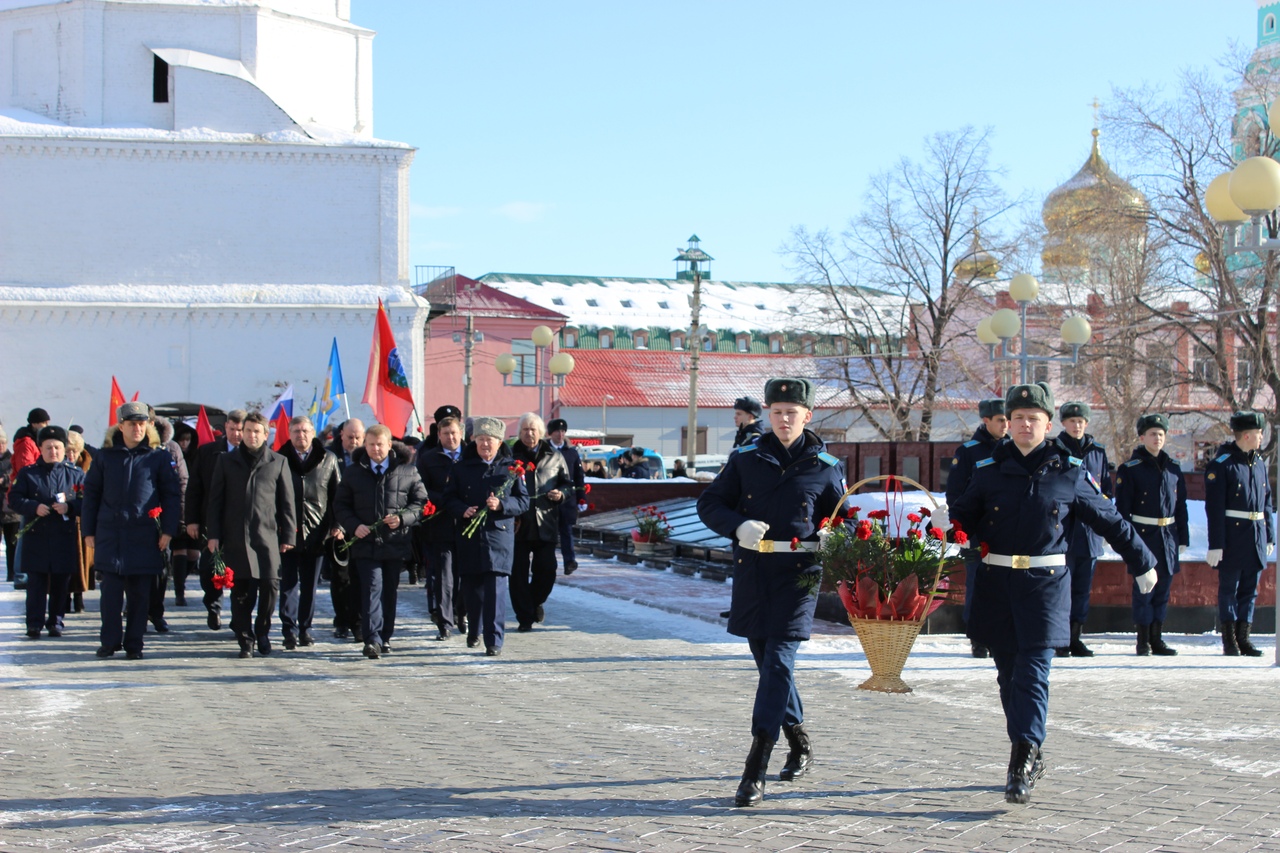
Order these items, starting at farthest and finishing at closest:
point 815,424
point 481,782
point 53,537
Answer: point 815,424 < point 53,537 < point 481,782

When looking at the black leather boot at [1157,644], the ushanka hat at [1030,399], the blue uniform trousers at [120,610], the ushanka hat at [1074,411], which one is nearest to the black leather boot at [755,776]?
the ushanka hat at [1030,399]

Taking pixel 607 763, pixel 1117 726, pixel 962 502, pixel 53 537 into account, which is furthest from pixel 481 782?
pixel 53 537

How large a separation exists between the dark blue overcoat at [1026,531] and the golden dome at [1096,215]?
97.4 ft

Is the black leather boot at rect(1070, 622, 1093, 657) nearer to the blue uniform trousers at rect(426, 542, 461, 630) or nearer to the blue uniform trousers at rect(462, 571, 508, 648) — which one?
the blue uniform trousers at rect(462, 571, 508, 648)

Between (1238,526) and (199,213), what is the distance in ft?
115

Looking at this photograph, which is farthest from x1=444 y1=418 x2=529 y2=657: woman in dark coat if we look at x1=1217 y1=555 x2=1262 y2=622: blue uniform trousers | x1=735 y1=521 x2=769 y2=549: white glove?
x1=1217 y1=555 x2=1262 y2=622: blue uniform trousers

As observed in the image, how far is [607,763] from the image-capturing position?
7.58m

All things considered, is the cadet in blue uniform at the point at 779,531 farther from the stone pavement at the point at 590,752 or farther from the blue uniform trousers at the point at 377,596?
the blue uniform trousers at the point at 377,596

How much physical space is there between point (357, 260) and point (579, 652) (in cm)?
3261

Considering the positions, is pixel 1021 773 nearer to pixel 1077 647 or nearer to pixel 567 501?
pixel 1077 647

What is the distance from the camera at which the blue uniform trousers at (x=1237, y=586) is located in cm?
1212

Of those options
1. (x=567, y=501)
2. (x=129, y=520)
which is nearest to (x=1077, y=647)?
(x=567, y=501)

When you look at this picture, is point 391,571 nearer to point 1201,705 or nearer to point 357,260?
point 1201,705

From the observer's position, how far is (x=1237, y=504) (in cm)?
1215
